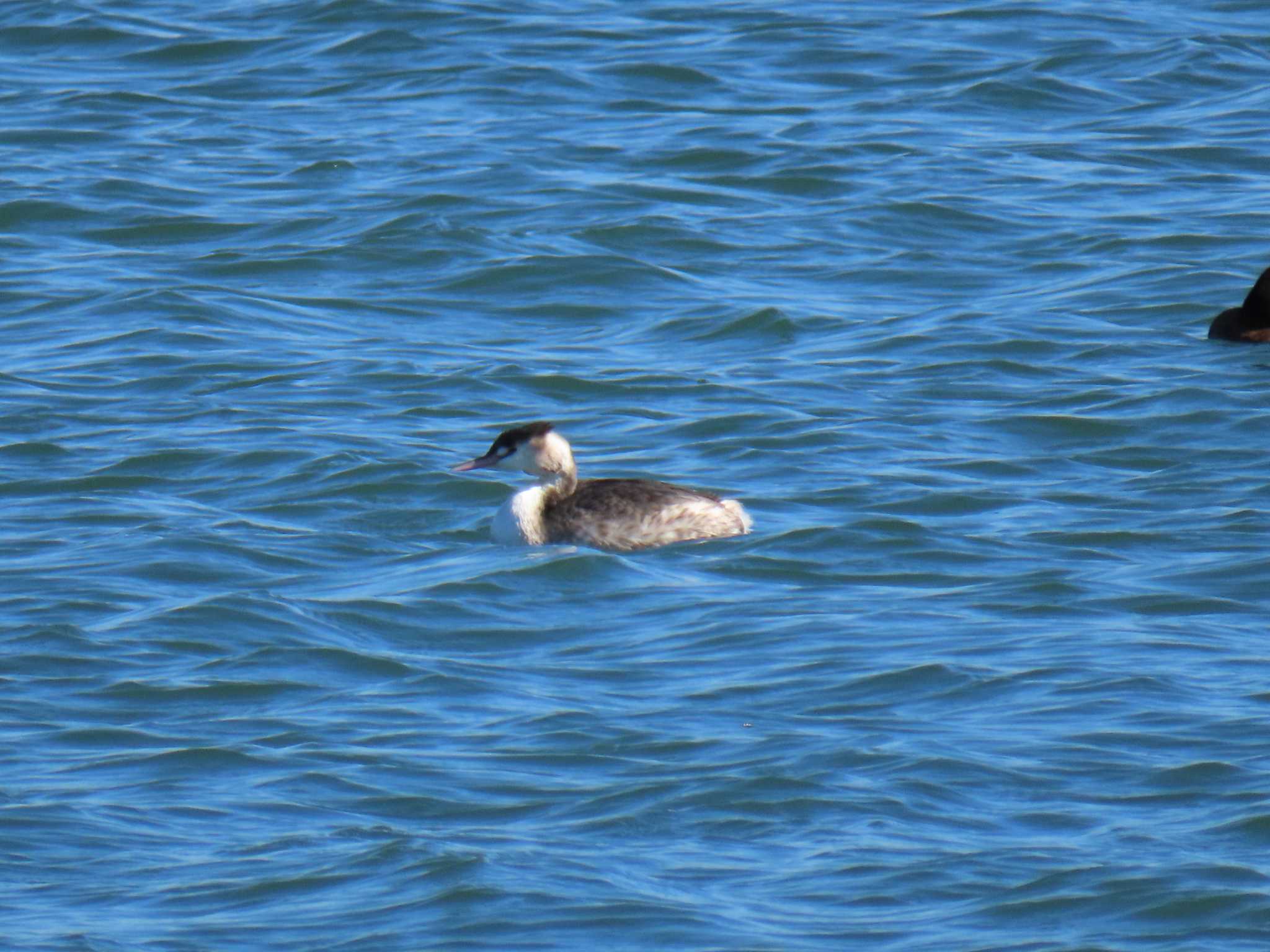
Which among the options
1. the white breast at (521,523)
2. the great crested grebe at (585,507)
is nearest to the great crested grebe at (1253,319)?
the great crested grebe at (585,507)

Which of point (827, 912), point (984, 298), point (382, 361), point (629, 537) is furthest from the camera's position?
point (984, 298)

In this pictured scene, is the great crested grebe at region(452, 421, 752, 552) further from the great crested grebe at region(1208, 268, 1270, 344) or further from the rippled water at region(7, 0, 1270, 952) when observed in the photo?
the great crested grebe at region(1208, 268, 1270, 344)

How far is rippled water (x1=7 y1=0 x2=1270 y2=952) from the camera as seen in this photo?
22.9ft

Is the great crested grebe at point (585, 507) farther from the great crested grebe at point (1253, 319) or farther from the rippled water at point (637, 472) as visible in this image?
the great crested grebe at point (1253, 319)

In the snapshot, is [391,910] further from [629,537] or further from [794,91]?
[794,91]

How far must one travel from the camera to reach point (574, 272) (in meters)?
15.1

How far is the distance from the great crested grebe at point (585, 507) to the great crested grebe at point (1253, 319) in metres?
4.18

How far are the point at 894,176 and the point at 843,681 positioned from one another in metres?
8.93

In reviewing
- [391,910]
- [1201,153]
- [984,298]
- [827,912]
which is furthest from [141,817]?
[1201,153]

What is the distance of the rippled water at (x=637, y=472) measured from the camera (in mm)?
6980

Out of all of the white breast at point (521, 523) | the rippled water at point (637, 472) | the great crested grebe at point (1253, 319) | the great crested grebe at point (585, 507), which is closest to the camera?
the rippled water at point (637, 472)

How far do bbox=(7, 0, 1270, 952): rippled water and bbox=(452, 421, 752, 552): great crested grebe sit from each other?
0.55 feet

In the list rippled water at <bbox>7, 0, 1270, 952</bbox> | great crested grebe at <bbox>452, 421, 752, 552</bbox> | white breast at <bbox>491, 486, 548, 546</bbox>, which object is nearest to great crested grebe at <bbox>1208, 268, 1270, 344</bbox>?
rippled water at <bbox>7, 0, 1270, 952</bbox>

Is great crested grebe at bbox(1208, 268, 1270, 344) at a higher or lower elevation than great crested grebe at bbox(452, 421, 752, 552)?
lower
